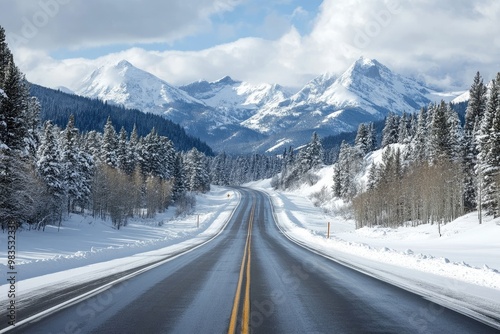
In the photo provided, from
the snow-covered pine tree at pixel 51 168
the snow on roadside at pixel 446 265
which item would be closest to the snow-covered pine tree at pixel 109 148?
the snow-covered pine tree at pixel 51 168

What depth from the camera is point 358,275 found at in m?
15.5

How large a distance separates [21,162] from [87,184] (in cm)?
2985

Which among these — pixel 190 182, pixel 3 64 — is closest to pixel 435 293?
pixel 3 64

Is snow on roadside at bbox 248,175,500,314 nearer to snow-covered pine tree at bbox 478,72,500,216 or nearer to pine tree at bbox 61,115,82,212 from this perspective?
snow-covered pine tree at bbox 478,72,500,216

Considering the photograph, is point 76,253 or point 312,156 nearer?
point 76,253

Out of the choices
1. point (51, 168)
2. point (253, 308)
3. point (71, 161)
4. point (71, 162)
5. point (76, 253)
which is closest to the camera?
point (253, 308)

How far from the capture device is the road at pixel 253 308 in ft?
25.4

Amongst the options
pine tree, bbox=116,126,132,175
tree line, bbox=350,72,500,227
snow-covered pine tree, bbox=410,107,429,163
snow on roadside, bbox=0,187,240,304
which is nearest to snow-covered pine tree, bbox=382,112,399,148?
tree line, bbox=350,72,500,227

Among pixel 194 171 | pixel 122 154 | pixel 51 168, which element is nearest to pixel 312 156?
pixel 194 171

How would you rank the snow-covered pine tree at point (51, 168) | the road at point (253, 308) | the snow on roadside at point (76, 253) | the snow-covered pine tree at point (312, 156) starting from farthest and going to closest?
the snow-covered pine tree at point (312, 156)
the snow-covered pine tree at point (51, 168)
the snow on roadside at point (76, 253)
the road at point (253, 308)

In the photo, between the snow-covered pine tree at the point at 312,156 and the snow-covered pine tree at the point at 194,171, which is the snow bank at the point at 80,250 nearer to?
the snow-covered pine tree at the point at 194,171

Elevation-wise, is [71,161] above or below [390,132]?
below

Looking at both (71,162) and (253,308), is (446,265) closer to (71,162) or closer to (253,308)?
(253,308)

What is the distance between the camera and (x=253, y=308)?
948 cm
